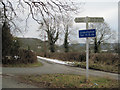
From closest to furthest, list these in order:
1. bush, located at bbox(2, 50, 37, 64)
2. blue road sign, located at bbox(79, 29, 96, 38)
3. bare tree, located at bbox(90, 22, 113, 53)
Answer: blue road sign, located at bbox(79, 29, 96, 38), bush, located at bbox(2, 50, 37, 64), bare tree, located at bbox(90, 22, 113, 53)

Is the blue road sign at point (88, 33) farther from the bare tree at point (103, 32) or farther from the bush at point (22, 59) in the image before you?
the bare tree at point (103, 32)

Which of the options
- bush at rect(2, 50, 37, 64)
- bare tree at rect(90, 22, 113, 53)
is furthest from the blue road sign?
bare tree at rect(90, 22, 113, 53)

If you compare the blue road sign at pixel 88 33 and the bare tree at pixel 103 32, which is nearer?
the blue road sign at pixel 88 33

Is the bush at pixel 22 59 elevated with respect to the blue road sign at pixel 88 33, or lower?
lower

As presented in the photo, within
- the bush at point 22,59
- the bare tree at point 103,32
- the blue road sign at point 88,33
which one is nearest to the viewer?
the blue road sign at point 88,33

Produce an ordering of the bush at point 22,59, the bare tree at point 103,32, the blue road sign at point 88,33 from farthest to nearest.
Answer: the bare tree at point 103,32 < the bush at point 22,59 < the blue road sign at point 88,33

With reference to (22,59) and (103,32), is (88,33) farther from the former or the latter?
(103,32)

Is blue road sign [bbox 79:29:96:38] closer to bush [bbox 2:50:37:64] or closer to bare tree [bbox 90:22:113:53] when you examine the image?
bush [bbox 2:50:37:64]

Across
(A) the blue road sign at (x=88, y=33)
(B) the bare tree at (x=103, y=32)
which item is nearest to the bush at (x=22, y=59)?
(A) the blue road sign at (x=88, y=33)

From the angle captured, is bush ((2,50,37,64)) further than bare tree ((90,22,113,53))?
No

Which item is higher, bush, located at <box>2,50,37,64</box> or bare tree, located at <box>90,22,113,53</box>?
bare tree, located at <box>90,22,113,53</box>

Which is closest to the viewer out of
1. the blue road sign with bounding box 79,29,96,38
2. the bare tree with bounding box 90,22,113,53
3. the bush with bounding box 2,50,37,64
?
the blue road sign with bounding box 79,29,96,38

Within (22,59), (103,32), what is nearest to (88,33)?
(22,59)

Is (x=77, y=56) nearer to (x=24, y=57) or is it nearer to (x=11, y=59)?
(x=24, y=57)
